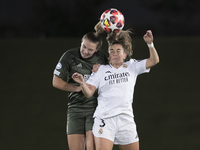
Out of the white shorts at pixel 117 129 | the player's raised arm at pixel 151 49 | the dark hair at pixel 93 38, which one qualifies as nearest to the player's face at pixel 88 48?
the dark hair at pixel 93 38

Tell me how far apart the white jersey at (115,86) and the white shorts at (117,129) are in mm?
41

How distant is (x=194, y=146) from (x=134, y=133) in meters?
2.68

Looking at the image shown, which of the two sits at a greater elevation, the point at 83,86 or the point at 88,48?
the point at 88,48

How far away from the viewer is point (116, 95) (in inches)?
108

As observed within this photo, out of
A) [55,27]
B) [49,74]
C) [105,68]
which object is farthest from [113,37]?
[55,27]

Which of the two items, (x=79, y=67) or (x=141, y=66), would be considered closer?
(x=141, y=66)

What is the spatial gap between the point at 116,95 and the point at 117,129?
26 cm

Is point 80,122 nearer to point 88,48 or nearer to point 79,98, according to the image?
point 79,98

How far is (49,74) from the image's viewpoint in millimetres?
5441

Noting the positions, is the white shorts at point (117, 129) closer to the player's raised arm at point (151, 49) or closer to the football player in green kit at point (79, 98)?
the football player in green kit at point (79, 98)

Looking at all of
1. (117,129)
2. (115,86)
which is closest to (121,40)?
(115,86)

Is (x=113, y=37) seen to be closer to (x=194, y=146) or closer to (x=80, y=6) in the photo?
(x=194, y=146)

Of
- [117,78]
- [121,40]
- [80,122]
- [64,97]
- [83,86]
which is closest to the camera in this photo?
[83,86]

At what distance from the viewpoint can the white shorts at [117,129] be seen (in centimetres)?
270
